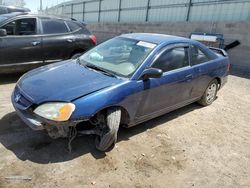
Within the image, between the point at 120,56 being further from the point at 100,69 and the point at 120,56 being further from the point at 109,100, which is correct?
the point at 109,100

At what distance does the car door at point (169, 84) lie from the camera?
3.98 metres

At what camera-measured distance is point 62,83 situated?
3.55 meters

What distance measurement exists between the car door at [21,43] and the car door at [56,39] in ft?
0.62

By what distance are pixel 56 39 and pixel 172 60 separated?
11.9ft

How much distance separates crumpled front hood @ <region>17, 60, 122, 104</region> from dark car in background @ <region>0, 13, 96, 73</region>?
2.37m

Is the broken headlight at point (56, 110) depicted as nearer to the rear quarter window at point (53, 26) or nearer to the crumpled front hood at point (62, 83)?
the crumpled front hood at point (62, 83)

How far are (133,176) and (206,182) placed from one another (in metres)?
0.91

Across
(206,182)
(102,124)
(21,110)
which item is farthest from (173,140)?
(21,110)

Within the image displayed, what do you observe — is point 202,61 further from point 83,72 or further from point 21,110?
point 21,110

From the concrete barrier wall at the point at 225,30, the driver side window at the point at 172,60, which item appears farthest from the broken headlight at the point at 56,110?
the concrete barrier wall at the point at 225,30

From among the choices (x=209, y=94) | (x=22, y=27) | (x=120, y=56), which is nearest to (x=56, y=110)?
(x=120, y=56)

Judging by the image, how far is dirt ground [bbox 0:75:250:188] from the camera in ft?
10.1

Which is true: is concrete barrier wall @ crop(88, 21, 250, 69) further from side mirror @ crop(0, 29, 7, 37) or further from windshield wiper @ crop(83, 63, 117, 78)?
side mirror @ crop(0, 29, 7, 37)

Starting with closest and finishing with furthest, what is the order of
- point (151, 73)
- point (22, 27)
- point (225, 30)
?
point (151, 73) < point (22, 27) < point (225, 30)
